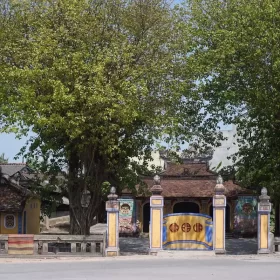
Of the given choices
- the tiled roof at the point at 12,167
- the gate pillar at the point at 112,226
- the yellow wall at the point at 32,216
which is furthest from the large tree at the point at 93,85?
the tiled roof at the point at 12,167

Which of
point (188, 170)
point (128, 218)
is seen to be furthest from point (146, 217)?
point (188, 170)

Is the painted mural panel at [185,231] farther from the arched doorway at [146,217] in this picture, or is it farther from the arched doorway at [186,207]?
the arched doorway at [186,207]

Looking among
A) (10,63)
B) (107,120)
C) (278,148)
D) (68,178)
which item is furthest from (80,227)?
(278,148)

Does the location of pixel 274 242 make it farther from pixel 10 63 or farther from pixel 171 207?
pixel 171 207

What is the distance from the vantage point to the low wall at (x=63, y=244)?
22.9 m

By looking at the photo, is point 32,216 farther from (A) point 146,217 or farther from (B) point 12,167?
(A) point 146,217

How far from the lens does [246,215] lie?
38469 mm

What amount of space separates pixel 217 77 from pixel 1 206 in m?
13.6

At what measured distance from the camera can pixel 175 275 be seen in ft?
55.4

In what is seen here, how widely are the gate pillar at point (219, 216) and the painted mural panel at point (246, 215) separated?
1505cm

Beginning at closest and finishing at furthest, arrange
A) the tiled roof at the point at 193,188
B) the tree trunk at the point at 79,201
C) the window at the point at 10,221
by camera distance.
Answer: the tree trunk at the point at 79,201
the window at the point at 10,221
the tiled roof at the point at 193,188

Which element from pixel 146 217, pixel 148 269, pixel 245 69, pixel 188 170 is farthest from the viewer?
pixel 188 170

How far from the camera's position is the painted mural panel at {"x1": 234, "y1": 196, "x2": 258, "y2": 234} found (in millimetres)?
38219

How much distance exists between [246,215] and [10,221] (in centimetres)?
1418
